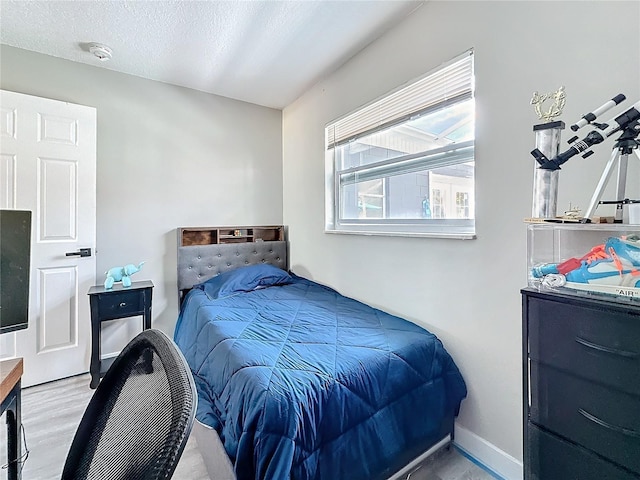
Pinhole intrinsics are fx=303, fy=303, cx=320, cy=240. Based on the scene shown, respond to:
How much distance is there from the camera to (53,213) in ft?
7.80

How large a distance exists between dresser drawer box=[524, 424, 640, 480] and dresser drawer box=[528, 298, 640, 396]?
0.25 m

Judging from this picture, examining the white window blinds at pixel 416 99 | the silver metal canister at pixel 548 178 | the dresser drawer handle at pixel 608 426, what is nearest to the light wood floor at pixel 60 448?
the dresser drawer handle at pixel 608 426

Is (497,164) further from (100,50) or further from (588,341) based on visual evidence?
(100,50)

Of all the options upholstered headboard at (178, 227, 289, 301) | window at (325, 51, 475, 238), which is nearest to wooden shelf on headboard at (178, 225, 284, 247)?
upholstered headboard at (178, 227, 289, 301)

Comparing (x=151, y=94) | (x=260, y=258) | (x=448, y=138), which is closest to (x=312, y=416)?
(x=448, y=138)

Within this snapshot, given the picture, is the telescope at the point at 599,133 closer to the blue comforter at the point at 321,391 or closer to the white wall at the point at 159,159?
the blue comforter at the point at 321,391

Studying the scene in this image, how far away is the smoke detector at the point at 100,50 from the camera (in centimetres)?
231

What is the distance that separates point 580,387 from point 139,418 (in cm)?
121

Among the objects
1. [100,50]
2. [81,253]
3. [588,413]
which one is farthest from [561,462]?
[100,50]

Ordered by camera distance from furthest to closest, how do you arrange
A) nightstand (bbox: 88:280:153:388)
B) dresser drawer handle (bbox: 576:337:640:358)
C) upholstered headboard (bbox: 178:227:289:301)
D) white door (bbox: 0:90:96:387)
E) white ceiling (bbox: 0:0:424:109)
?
upholstered headboard (bbox: 178:227:289:301) < nightstand (bbox: 88:280:153:388) < white door (bbox: 0:90:96:387) < white ceiling (bbox: 0:0:424:109) < dresser drawer handle (bbox: 576:337:640:358)

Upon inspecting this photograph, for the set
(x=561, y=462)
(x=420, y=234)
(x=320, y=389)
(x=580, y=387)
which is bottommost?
(x=561, y=462)

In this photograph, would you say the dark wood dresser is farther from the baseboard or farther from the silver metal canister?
the baseboard

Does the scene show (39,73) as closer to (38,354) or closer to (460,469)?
(38,354)

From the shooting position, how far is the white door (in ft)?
7.33
